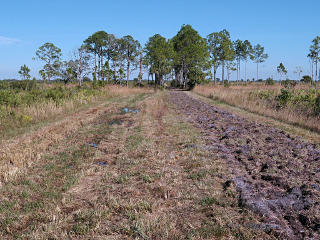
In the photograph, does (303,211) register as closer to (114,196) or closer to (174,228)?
(174,228)

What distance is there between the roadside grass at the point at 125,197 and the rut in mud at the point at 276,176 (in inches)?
9.3

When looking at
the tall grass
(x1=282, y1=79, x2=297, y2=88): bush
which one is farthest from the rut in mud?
(x1=282, y1=79, x2=297, y2=88): bush

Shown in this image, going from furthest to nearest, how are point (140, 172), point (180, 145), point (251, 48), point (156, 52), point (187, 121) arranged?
point (251, 48)
point (156, 52)
point (187, 121)
point (180, 145)
point (140, 172)

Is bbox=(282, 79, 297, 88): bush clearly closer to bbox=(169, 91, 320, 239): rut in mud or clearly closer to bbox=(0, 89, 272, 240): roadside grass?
bbox=(169, 91, 320, 239): rut in mud

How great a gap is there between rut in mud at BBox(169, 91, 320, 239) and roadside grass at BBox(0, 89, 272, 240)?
24cm

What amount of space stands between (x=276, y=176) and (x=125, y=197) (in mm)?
2640

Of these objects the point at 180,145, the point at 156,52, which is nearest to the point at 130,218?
the point at 180,145

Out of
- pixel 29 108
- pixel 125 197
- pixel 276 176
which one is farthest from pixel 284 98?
pixel 29 108

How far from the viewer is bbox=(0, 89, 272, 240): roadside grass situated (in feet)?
9.53

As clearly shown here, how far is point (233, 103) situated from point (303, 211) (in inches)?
601

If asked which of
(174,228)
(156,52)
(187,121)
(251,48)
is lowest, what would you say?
(174,228)

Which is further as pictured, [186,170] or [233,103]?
[233,103]

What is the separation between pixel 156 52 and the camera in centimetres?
4959

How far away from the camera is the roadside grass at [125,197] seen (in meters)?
2.91
